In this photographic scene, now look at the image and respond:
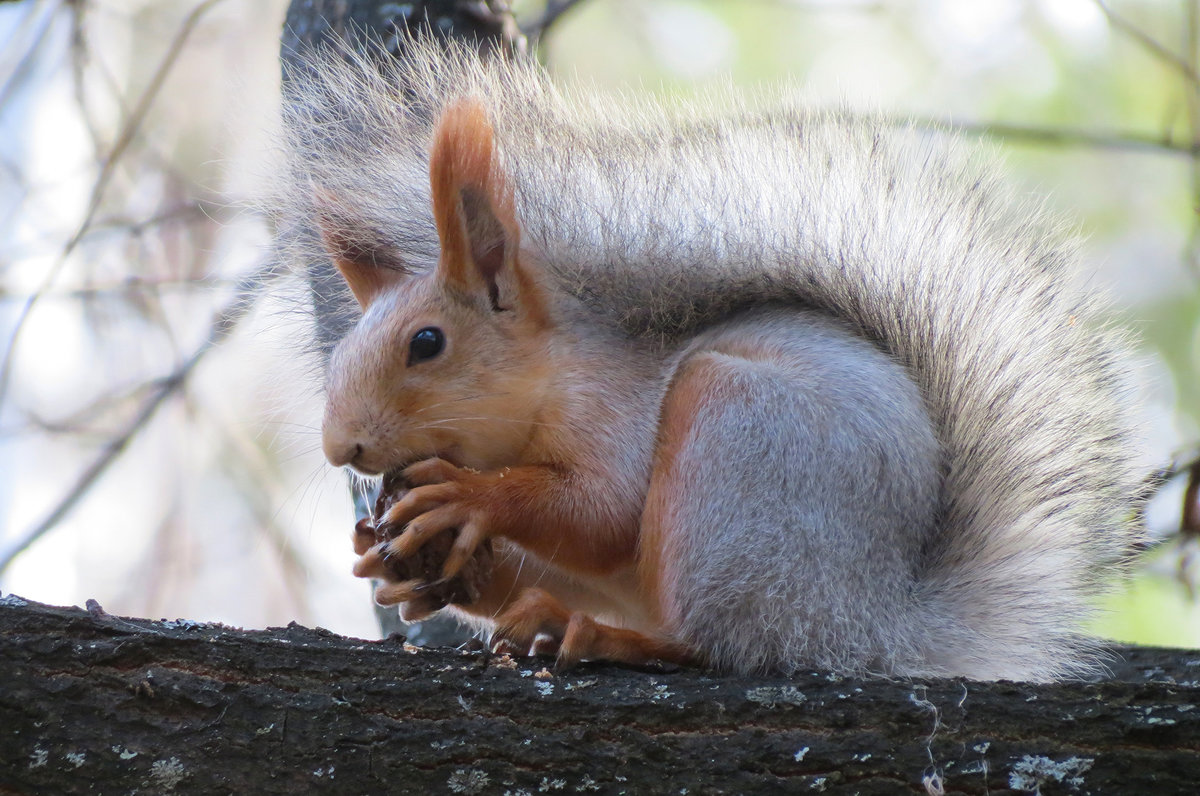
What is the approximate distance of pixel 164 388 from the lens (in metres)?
3.20

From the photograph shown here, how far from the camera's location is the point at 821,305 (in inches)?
92.8

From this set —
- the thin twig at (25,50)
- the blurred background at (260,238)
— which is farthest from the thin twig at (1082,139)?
the thin twig at (25,50)

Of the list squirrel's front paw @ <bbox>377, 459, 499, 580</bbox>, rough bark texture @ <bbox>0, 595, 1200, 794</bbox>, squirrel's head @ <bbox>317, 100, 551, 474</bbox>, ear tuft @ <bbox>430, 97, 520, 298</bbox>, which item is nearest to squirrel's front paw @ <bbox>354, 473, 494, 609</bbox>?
squirrel's front paw @ <bbox>377, 459, 499, 580</bbox>

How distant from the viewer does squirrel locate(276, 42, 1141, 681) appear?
2037 mm

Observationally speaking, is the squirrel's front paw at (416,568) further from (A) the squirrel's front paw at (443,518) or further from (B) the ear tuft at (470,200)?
(B) the ear tuft at (470,200)

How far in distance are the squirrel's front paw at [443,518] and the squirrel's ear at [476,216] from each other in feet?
1.41

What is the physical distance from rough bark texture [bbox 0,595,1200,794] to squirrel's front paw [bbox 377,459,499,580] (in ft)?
1.10

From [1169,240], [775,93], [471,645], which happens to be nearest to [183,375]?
[471,645]

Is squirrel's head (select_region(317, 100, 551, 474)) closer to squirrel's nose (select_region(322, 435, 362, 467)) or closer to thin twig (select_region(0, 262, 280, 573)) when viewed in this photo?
squirrel's nose (select_region(322, 435, 362, 467))

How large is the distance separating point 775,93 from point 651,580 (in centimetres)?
122

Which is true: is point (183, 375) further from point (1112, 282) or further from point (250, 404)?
point (1112, 282)

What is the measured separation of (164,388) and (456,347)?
127 cm

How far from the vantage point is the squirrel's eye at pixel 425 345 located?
229 cm

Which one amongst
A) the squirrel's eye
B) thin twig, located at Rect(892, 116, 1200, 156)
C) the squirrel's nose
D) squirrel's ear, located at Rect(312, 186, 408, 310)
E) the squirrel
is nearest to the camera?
the squirrel
